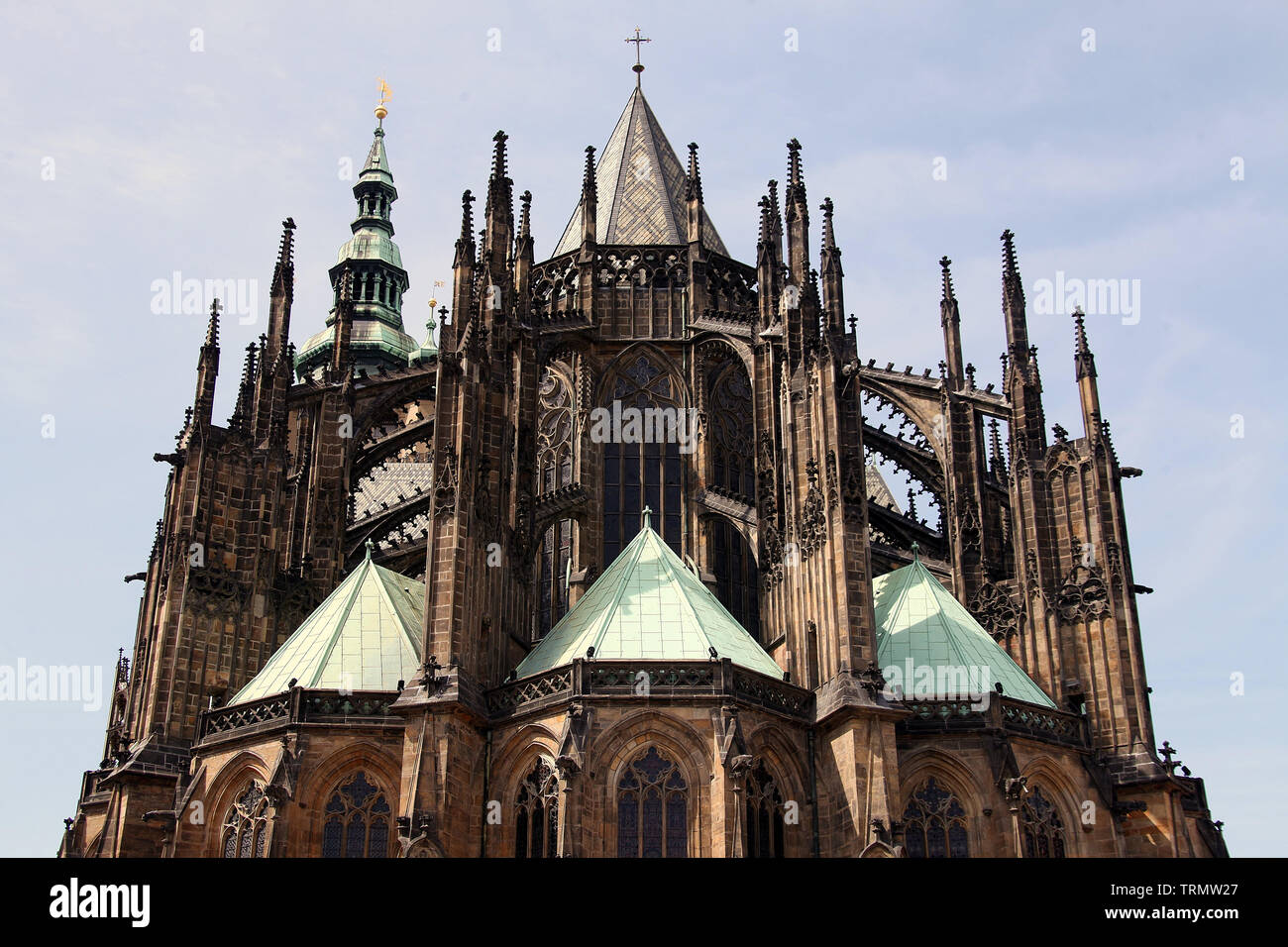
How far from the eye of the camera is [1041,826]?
37.5 m

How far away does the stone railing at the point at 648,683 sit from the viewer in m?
35.5

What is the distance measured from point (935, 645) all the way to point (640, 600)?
7377mm

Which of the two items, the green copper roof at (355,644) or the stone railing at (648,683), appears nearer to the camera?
the stone railing at (648,683)

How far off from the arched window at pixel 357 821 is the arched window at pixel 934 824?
1168cm

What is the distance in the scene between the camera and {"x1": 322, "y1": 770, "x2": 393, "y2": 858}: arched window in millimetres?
35750

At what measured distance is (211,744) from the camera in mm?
37312

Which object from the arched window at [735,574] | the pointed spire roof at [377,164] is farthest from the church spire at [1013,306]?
the pointed spire roof at [377,164]

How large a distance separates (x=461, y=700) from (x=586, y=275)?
17504 mm

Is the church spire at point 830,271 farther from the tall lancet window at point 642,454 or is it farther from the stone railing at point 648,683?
the stone railing at point 648,683

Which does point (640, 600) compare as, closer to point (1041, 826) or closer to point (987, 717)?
point (987, 717)

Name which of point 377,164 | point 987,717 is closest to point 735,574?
point 987,717

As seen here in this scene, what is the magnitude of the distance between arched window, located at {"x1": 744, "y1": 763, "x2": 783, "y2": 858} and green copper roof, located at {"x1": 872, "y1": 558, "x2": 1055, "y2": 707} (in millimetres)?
4555

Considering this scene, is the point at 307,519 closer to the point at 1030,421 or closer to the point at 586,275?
the point at 586,275
